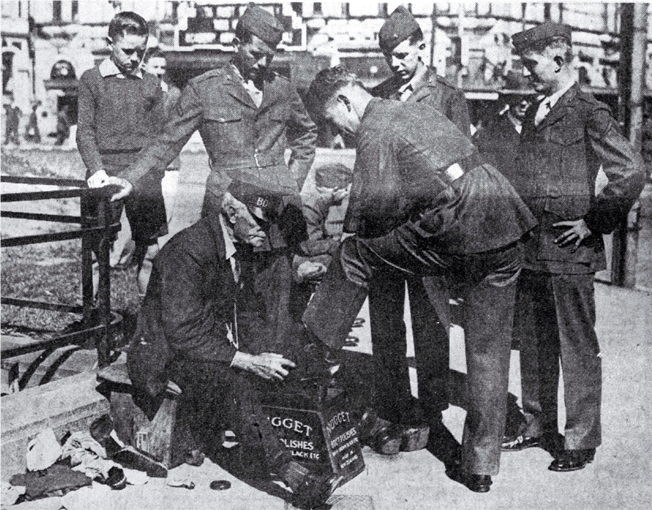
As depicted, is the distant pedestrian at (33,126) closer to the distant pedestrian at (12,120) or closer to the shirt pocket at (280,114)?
the distant pedestrian at (12,120)

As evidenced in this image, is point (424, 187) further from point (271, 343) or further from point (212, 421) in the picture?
point (212, 421)

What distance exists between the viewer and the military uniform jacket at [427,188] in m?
2.67

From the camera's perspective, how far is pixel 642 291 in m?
5.91

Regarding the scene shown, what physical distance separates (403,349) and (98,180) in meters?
1.56

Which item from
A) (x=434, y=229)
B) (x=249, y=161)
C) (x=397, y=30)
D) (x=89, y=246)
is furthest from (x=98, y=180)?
(x=434, y=229)

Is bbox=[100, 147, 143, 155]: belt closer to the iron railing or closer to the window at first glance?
the iron railing

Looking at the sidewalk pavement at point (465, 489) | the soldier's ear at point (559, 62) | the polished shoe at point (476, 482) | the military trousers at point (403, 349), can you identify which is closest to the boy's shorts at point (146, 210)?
the military trousers at point (403, 349)

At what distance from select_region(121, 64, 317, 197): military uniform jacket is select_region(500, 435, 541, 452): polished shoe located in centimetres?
151

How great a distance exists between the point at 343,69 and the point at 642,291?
4.05 m

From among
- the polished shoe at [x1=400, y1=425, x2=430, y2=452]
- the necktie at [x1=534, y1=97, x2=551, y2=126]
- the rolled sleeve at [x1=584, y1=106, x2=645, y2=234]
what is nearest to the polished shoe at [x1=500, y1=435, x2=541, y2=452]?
the polished shoe at [x1=400, y1=425, x2=430, y2=452]

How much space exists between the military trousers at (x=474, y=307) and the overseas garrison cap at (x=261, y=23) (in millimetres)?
1179

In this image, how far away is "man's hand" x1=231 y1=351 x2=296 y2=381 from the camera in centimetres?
287

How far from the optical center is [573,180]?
2.92 m

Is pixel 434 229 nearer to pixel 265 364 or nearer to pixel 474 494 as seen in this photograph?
pixel 265 364
